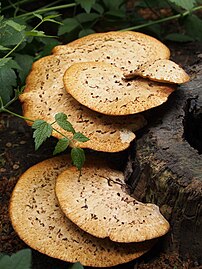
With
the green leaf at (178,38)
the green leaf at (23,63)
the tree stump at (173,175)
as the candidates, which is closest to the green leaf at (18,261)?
the tree stump at (173,175)

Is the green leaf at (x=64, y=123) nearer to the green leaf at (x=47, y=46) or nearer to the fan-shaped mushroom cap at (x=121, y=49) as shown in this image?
the fan-shaped mushroom cap at (x=121, y=49)

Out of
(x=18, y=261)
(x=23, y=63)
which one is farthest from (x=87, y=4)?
(x=18, y=261)

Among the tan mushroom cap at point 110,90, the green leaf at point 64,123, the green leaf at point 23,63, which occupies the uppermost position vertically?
the tan mushroom cap at point 110,90

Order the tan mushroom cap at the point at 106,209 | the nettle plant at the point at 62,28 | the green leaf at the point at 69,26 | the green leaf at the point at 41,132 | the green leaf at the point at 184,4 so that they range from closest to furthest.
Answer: the tan mushroom cap at the point at 106,209 → the green leaf at the point at 41,132 → the nettle plant at the point at 62,28 → the green leaf at the point at 184,4 → the green leaf at the point at 69,26

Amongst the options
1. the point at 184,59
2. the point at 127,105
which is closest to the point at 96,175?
the point at 127,105

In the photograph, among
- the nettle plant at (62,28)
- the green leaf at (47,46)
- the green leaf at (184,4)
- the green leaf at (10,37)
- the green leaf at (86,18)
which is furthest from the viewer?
the green leaf at (86,18)

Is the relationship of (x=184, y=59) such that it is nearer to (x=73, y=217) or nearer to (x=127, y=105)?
(x=127, y=105)
